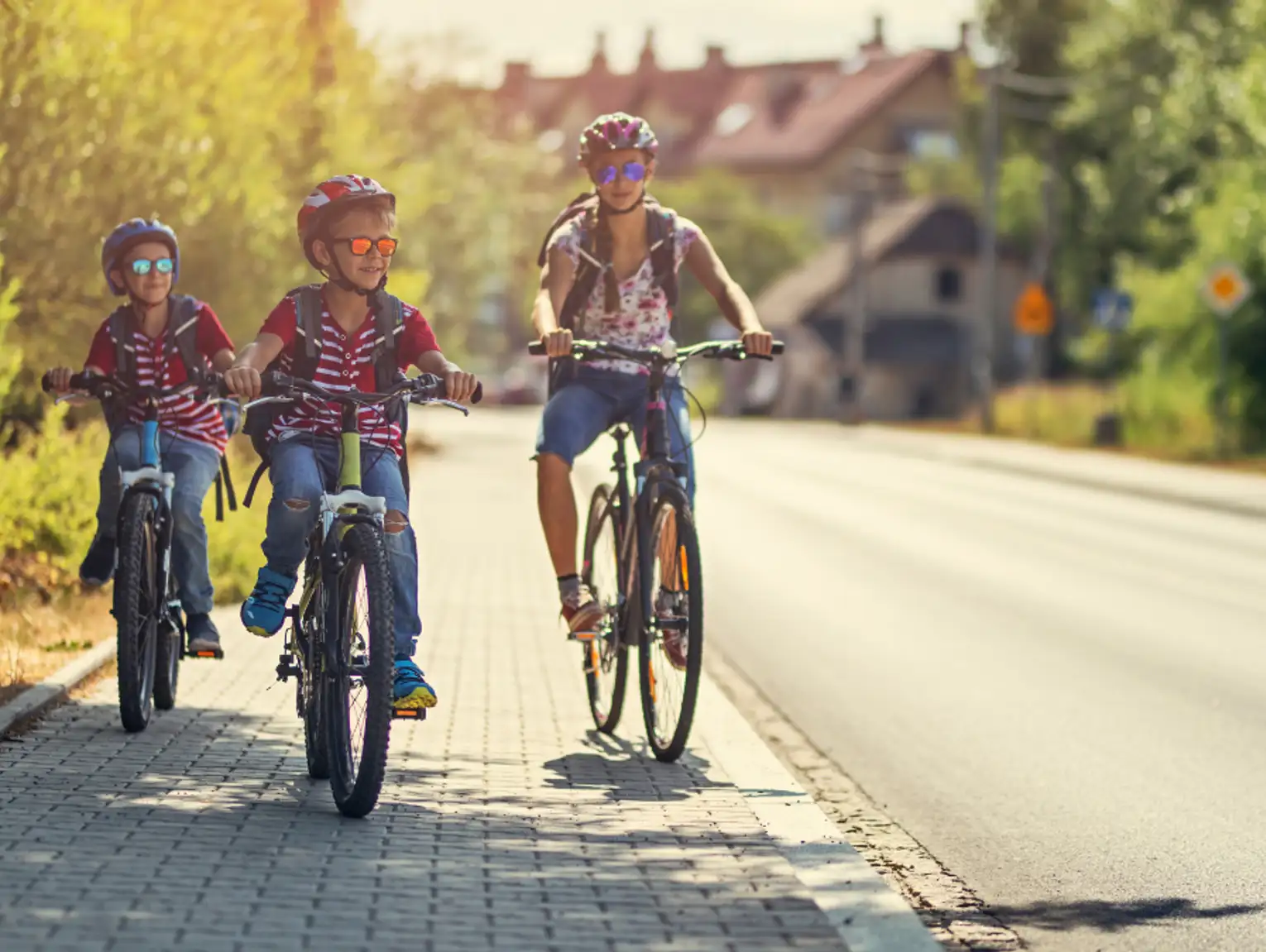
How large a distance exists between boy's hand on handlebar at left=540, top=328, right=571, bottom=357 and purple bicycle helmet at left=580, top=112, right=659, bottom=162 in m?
0.81

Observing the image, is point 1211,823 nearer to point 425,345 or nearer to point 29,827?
point 425,345

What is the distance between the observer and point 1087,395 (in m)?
50.6

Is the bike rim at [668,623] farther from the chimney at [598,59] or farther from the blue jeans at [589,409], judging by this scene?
the chimney at [598,59]

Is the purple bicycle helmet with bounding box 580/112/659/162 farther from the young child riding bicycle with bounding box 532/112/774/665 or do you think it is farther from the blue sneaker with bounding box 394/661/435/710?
the blue sneaker with bounding box 394/661/435/710

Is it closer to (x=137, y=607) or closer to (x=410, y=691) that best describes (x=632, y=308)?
(x=137, y=607)

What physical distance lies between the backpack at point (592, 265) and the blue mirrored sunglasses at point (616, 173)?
16 cm

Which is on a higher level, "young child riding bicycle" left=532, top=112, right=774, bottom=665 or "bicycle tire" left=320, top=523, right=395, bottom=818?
"young child riding bicycle" left=532, top=112, right=774, bottom=665

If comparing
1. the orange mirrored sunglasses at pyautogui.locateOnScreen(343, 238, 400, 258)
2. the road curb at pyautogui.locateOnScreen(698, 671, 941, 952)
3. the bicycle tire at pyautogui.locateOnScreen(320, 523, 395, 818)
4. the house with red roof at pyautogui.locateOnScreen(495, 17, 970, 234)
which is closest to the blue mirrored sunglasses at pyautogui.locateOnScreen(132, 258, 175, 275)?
the orange mirrored sunglasses at pyautogui.locateOnScreen(343, 238, 400, 258)

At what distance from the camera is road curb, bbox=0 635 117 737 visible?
827cm

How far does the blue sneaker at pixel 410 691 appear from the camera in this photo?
7.05 m

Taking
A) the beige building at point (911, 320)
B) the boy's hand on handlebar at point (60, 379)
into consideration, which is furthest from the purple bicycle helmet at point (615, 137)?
the beige building at point (911, 320)

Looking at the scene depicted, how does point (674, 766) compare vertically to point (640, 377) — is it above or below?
below

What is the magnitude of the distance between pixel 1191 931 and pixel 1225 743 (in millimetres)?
3521

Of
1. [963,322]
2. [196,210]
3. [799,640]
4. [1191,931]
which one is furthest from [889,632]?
[963,322]
